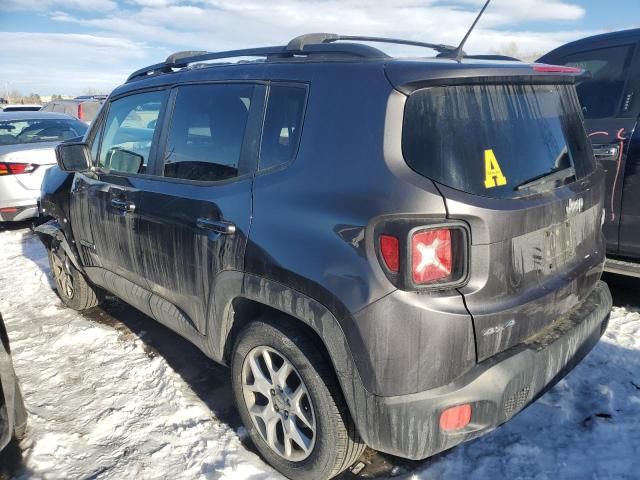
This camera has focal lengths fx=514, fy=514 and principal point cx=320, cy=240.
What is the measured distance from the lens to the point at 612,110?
3.84m

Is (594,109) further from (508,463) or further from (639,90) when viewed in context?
(508,463)

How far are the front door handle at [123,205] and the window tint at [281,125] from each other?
1161 mm

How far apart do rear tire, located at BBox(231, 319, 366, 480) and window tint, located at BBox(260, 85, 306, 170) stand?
2.42ft

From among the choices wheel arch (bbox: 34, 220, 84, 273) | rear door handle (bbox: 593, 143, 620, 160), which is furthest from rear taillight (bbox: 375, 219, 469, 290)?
wheel arch (bbox: 34, 220, 84, 273)

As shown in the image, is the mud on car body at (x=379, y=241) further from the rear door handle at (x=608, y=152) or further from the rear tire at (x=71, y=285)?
the rear tire at (x=71, y=285)

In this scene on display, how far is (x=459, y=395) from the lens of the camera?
1843 millimetres

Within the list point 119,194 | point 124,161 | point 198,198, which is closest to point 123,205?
point 119,194

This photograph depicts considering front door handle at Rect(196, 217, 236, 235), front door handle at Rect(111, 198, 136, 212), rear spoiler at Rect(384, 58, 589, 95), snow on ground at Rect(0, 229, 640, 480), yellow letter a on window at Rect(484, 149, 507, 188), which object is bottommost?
snow on ground at Rect(0, 229, 640, 480)

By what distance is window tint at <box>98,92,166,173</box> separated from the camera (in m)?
3.15

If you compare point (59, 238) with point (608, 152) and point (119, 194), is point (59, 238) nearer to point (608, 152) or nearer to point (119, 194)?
point (119, 194)

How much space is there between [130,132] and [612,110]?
348 centimetres

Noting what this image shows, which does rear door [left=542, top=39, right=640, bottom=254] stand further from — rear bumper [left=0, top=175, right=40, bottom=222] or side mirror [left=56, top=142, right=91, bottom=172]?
rear bumper [left=0, top=175, right=40, bottom=222]

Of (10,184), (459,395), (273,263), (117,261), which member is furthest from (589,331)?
(10,184)

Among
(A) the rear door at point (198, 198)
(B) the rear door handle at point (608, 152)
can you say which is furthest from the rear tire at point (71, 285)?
(B) the rear door handle at point (608, 152)
